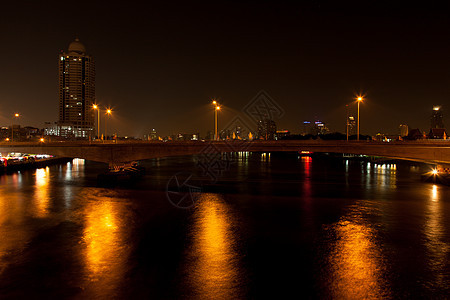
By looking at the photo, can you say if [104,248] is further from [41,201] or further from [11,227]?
[41,201]

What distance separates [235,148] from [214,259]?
2566 cm

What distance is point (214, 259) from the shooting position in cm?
1334

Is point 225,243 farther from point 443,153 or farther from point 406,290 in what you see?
point 443,153

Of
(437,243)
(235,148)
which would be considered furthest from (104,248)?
(235,148)

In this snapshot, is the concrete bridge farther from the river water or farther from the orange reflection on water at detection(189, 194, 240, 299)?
the orange reflection on water at detection(189, 194, 240, 299)

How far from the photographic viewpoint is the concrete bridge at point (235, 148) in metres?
34.6

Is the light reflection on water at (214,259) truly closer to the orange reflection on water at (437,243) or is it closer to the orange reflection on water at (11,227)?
the orange reflection on water at (437,243)

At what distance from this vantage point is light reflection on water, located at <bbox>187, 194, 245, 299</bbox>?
10.7 meters

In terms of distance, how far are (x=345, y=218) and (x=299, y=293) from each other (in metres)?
12.5

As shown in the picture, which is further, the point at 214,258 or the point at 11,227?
the point at 11,227

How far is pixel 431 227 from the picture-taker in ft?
63.1

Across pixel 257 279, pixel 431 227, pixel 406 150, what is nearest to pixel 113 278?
pixel 257 279

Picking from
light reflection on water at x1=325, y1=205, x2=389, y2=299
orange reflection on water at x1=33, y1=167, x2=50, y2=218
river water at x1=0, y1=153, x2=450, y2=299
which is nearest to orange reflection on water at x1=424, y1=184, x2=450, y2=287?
river water at x1=0, y1=153, x2=450, y2=299

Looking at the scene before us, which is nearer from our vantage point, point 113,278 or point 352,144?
point 113,278
